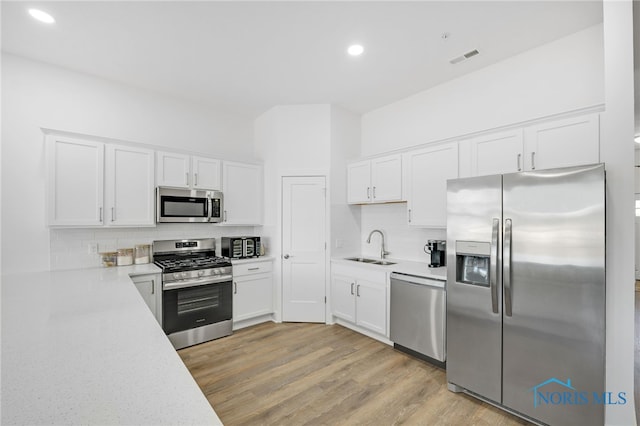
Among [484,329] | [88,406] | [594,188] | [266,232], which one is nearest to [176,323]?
[266,232]

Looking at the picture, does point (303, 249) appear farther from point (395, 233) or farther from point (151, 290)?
point (151, 290)

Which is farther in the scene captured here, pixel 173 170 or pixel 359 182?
pixel 359 182

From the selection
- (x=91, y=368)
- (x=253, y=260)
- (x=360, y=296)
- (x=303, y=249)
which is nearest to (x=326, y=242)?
(x=303, y=249)

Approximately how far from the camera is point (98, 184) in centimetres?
304

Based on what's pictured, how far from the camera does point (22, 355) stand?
1.08 meters

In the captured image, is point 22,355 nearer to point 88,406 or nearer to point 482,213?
point 88,406

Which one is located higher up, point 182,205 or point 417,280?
point 182,205

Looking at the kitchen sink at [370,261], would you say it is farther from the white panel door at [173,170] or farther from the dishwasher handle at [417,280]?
the white panel door at [173,170]

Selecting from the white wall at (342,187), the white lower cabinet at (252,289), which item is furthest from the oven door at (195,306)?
the white wall at (342,187)

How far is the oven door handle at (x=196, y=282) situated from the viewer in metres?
3.19

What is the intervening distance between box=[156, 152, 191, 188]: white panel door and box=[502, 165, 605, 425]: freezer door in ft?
11.2

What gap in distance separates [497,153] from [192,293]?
3.55 meters

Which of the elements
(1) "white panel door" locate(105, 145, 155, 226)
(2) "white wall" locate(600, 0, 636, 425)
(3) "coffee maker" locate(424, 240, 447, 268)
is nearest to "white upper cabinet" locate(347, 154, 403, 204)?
(3) "coffee maker" locate(424, 240, 447, 268)

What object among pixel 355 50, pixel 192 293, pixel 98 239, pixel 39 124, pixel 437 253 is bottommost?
pixel 192 293
